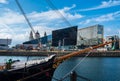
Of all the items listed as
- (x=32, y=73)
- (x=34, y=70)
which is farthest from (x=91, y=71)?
(x=32, y=73)

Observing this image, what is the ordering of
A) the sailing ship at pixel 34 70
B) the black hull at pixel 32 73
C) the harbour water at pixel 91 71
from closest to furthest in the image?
the black hull at pixel 32 73
the sailing ship at pixel 34 70
the harbour water at pixel 91 71

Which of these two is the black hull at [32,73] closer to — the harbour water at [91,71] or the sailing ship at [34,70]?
the sailing ship at [34,70]

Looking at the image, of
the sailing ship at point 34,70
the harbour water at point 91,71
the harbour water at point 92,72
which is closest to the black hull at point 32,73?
the sailing ship at point 34,70

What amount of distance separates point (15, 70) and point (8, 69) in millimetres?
996

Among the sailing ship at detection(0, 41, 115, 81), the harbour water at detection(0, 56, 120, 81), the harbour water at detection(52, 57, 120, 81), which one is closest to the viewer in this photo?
the sailing ship at detection(0, 41, 115, 81)

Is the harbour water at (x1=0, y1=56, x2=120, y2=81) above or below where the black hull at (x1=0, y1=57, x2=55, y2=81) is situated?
below

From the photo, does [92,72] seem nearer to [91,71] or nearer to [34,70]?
[91,71]

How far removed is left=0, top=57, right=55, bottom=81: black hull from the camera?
35844mm

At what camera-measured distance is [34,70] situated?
38594 mm

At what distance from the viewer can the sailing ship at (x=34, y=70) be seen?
36.1 metres

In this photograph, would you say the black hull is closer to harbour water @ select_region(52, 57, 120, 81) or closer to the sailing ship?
the sailing ship

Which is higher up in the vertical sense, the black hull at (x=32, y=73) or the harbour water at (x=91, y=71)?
the black hull at (x=32, y=73)

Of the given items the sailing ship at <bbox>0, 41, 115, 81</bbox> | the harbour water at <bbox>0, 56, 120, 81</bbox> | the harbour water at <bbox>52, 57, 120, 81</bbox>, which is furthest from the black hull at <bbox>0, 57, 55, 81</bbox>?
the harbour water at <bbox>52, 57, 120, 81</bbox>

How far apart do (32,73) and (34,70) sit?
0.47 metres
